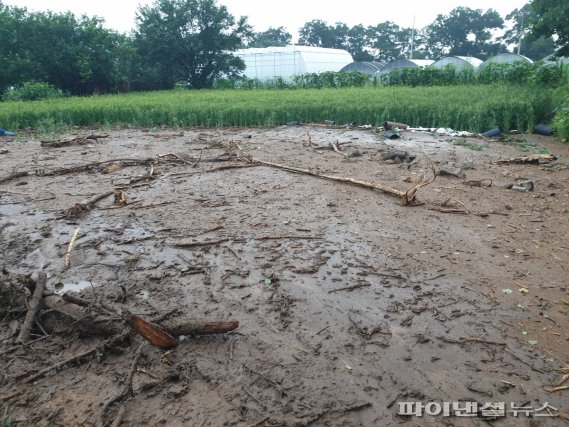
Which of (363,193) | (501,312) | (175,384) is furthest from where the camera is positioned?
(363,193)

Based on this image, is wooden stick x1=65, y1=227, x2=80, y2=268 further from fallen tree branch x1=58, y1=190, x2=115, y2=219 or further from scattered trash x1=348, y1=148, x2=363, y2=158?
scattered trash x1=348, y1=148, x2=363, y2=158

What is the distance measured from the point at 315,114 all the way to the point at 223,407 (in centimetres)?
1126

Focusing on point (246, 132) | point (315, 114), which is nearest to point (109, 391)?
point (246, 132)

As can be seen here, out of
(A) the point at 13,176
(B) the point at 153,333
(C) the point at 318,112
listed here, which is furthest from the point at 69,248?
(C) the point at 318,112

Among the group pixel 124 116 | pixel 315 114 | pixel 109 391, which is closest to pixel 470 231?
pixel 109 391

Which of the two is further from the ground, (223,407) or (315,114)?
(315,114)

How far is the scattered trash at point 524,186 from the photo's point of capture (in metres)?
5.55

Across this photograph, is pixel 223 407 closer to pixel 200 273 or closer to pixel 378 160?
pixel 200 273

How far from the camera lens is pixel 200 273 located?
3418 millimetres

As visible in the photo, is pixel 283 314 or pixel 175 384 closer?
pixel 175 384

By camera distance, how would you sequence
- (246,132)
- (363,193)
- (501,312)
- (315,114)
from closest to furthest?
(501,312) → (363,193) → (246,132) → (315,114)

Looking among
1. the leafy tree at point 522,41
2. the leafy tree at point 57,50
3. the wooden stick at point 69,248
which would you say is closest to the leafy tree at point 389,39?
the leafy tree at point 522,41

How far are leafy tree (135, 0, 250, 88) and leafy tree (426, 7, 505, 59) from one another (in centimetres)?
3789

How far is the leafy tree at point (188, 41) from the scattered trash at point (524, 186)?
25.1m
